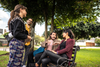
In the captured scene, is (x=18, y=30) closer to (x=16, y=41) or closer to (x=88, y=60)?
(x=16, y=41)

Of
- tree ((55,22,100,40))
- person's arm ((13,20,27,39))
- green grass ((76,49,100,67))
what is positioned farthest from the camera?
tree ((55,22,100,40))

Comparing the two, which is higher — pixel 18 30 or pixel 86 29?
pixel 86 29

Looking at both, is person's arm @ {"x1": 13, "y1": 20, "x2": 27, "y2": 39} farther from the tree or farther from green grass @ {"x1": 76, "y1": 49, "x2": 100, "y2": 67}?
the tree

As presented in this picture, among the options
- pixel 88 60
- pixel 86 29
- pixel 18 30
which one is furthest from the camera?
pixel 86 29

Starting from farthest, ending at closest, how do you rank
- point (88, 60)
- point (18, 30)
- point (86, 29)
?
point (86, 29) → point (88, 60) → point (18, 30)

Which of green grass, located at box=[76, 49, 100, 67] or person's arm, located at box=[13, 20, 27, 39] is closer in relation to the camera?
person's arm, located at box=[13, 20, 27, 39]

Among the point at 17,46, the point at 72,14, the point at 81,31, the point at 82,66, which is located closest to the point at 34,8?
the point at 72,14

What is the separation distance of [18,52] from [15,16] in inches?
30.9

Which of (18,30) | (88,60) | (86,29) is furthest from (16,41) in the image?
(86,29)

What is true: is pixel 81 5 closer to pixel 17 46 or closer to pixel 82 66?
pixel 82 66

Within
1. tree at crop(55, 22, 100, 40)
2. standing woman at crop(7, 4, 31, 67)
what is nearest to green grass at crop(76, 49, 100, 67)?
standing woman at crop(7, 4, 31, 67)

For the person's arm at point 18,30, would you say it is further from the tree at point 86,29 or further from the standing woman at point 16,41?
the tree at point 86,29

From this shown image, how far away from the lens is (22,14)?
2.42 meters

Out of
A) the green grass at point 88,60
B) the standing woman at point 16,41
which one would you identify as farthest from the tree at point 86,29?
the standing woman at point 16,41
